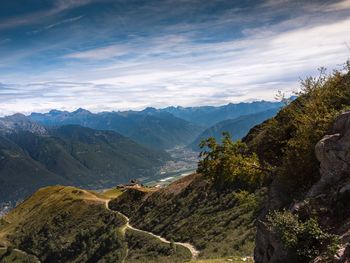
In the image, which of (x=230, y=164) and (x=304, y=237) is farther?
(x=230, y=164)

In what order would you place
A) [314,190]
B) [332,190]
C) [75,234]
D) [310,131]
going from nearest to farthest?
1. [332,190]
2. [314,190]
3. [310,131]
4. [75,234]

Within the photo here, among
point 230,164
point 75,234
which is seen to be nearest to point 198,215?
point 75,234

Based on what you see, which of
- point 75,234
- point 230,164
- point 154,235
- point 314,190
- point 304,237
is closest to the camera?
point 304,237

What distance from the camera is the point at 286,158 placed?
2736 cm

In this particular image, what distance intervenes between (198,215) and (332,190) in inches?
2735

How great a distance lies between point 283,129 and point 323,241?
15713 millimetres

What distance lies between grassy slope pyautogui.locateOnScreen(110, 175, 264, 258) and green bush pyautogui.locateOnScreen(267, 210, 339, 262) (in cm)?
1939

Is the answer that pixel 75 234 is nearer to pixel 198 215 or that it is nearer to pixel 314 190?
pixel 198 215

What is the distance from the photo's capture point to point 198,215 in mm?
89375

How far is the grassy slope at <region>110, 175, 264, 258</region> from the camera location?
2418 inches

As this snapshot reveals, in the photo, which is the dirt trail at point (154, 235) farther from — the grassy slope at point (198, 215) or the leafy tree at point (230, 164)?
the leafy tree at point (230, 164)

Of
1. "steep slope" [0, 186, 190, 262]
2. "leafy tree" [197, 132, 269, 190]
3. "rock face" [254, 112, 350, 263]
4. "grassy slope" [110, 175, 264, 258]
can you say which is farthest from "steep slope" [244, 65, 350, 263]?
"steep slope" [0, 186, 190, 262]

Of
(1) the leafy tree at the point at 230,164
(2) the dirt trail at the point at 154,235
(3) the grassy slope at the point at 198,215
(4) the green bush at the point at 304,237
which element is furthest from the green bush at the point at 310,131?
(2) the dirt trail at the point at 154,235

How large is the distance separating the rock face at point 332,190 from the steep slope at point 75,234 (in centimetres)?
4700
